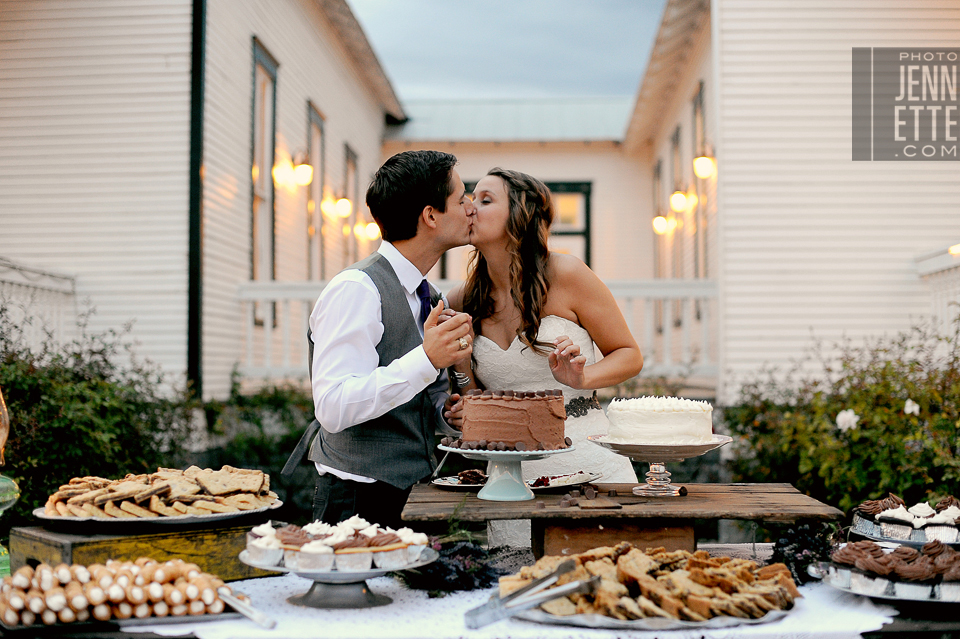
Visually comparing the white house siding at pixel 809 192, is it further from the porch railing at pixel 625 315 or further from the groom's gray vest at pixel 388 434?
the groom's gray vest at pixel 388 434

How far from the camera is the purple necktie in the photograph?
2648mm

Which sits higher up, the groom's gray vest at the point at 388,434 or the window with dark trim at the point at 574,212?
the window with dark trim at the point at 574,212

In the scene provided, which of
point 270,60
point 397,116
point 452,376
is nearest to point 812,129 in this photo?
point 270,60

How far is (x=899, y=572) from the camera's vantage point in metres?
1.75

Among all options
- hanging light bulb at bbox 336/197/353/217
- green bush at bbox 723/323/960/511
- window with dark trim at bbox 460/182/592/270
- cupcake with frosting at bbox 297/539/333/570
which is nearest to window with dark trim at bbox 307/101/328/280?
hanging light bulb at bbox 336/197/353/217

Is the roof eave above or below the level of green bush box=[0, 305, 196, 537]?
above

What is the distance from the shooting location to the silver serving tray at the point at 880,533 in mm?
2043

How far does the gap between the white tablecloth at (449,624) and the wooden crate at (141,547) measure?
0.55 ft

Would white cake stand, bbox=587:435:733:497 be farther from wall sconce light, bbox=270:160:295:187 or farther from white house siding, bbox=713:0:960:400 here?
wall sconce light, bbox=270:160:295:187

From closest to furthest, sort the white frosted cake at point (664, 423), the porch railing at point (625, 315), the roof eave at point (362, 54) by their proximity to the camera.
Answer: the white frosted cake at point (664, 423)
the porch railing at point (625, 315)
the roof eave at point (362, 54)

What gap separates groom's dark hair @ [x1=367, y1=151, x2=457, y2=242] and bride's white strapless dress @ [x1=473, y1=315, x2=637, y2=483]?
73 cm

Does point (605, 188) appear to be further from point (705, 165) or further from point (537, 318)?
point (537, 318)

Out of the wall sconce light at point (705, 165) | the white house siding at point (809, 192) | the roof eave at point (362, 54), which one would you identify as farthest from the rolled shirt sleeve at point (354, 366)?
the roof eave at point (362, 54)

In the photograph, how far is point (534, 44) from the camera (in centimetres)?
4278
